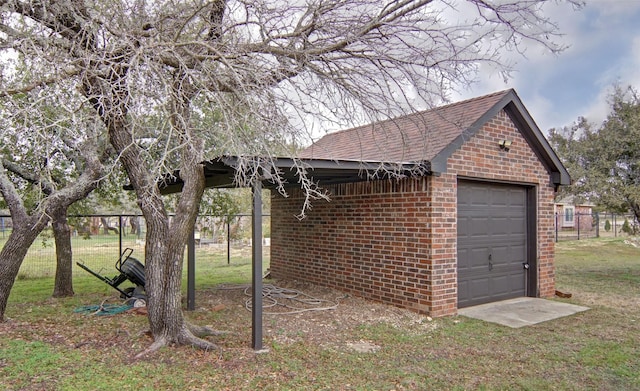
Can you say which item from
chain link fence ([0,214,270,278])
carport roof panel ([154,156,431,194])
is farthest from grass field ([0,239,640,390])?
chain link fence ([0,214,270,278])

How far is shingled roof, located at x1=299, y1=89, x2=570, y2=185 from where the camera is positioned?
21.9 ft

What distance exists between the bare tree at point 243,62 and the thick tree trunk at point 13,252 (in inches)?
85.9

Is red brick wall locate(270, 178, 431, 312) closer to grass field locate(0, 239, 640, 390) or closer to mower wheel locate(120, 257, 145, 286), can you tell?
grass field locate(0, 239, 640, 390)

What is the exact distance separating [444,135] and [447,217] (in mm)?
1374

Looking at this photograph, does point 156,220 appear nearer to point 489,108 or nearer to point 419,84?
point 419,84

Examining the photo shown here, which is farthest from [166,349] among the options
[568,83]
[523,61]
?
[568,83]

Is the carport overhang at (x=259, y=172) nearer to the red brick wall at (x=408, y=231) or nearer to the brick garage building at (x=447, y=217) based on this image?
the brick garage building at (x=447, y=217)

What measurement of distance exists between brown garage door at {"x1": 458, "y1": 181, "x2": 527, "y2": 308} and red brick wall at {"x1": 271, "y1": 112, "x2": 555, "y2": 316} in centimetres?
31

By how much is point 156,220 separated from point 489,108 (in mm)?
5474

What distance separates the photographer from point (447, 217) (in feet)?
22.4

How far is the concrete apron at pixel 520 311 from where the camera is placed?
6.60 meters

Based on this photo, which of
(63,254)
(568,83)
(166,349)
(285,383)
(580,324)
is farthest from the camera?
(568,83)

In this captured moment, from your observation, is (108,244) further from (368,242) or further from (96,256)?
(368,242)

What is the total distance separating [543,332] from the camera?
5.95 metres
